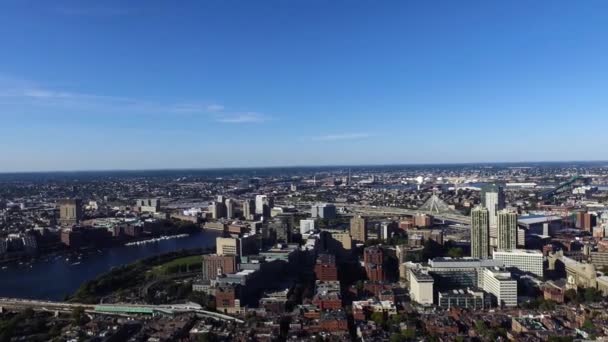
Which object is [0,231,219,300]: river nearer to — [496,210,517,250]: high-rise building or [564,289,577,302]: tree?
[496,210,517,250]: high-rise building

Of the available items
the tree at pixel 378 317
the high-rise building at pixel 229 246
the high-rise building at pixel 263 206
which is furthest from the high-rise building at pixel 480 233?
the high-rise building at pixel 263 206

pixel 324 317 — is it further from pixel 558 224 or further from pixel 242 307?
pixel 558 224

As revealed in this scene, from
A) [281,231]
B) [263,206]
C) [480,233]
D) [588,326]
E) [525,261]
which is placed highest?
[480,233]

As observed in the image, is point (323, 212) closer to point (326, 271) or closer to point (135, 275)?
point (326, 271)

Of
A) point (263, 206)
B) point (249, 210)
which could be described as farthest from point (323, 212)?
point (249, 210)

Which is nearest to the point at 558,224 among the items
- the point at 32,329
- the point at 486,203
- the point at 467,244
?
the point at 486,203

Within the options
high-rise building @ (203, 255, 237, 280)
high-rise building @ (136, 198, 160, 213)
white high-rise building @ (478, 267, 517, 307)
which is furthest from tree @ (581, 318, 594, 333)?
high-rise building @ (136, 198, 160, 213)
